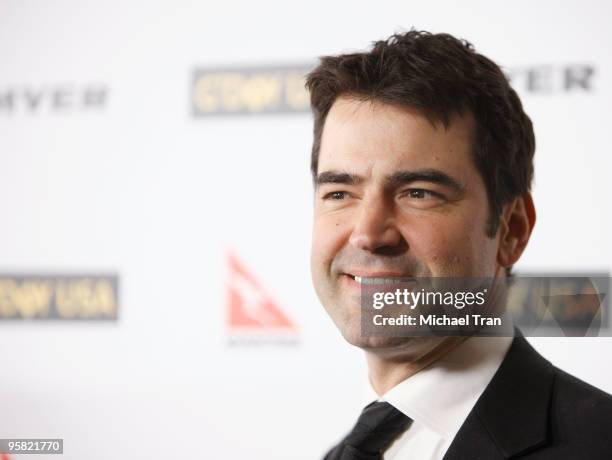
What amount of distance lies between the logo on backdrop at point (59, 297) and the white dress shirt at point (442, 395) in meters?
0.77

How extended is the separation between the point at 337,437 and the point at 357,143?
65 cm

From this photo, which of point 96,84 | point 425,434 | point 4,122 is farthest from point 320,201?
point 4,122

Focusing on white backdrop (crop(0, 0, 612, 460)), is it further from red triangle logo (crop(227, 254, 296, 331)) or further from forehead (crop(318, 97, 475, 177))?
forehead (crop(318, 97, 475, 177))

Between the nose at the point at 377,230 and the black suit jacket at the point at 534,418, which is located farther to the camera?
the nose at the point at 377,230

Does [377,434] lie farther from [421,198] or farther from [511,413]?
[421,198]

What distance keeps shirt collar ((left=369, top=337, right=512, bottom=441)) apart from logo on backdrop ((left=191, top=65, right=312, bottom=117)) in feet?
2.28

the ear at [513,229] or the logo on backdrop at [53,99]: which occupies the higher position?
the logo on backdrop at [53,99]

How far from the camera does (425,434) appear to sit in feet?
2.97

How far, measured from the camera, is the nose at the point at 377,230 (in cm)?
91

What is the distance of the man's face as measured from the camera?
906 millimetres

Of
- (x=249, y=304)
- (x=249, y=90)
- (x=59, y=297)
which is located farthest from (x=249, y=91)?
(x=59, y=297)

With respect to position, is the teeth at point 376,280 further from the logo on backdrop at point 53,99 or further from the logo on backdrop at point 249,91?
the logo on backdrop at point 53,99

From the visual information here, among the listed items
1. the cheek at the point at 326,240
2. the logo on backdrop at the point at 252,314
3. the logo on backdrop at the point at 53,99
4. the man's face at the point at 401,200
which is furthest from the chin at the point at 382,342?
the logo on backdrop at the point at 53,99

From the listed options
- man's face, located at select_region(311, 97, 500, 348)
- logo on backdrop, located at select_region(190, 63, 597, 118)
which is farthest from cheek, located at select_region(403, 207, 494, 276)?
logo on backdrop, located at select_region(190, 63, 597, 118)
